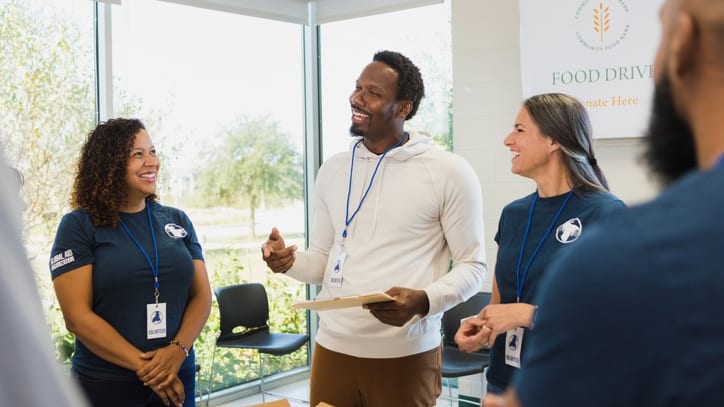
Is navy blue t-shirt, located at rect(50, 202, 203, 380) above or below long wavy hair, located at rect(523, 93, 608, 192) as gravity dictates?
below

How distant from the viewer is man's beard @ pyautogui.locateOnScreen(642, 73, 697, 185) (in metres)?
0.80

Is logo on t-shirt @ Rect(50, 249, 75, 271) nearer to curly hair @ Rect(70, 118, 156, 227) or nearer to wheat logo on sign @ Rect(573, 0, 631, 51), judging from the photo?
curly hair @ Rect(70, 118, 156, 227)

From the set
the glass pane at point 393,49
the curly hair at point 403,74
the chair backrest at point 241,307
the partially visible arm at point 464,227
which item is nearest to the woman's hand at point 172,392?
the partially visible arm at point 464,227

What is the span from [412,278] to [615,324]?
1.90 metres

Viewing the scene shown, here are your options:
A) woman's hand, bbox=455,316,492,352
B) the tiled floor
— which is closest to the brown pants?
woman's hand, bbox=455,316,492,352

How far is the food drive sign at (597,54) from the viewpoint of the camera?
148 inches

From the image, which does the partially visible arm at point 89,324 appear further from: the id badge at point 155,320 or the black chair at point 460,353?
the black chair at point 460,353

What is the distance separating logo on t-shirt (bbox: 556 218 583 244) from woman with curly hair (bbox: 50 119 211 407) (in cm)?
143

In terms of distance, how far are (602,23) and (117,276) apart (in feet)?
9.07

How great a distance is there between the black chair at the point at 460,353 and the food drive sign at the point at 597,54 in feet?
3.88

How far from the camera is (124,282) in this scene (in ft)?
8.55

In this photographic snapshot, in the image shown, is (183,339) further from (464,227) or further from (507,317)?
(507,317)

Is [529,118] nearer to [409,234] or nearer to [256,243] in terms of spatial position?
[409,234]

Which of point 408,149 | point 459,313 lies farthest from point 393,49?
point 408,149
